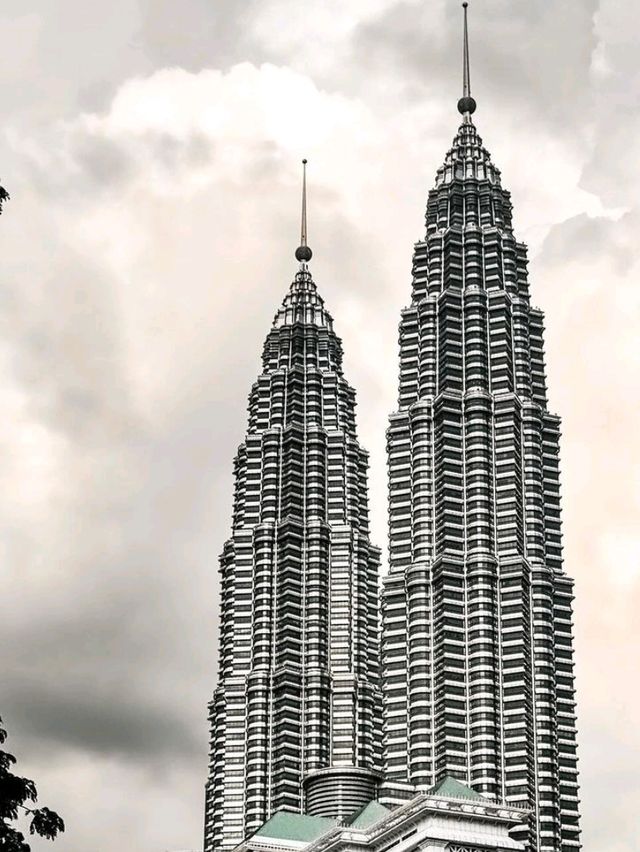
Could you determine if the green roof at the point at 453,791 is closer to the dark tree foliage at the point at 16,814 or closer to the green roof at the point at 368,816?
the green roof at the point at 368,816

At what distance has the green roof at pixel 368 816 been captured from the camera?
18825 cm

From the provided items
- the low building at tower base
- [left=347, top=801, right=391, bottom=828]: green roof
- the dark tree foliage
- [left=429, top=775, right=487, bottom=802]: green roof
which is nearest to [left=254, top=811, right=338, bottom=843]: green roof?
[left=347, top=801, right=391, bottom=828]: green roof

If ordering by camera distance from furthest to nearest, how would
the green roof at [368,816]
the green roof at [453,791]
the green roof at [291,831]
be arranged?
the green roof at [291,831] < the green roof at [368,816] < the green roof at [453,791]

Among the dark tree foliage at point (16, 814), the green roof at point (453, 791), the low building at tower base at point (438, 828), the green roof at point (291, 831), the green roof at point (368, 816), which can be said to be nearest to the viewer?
the dark tree foliage at point (16, 814)

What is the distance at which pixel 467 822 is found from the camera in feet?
565

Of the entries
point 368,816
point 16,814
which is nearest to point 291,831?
point 368,816

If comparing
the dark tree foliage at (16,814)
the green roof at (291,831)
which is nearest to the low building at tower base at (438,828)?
the green roof at (291,831)

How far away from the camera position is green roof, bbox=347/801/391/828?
618 ft

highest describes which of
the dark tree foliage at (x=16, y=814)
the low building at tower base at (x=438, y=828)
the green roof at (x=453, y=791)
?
the green roof at (x=453, y=791)

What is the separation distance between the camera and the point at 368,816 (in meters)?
190

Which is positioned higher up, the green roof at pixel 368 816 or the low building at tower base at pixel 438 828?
the green roof at pixel 368 816

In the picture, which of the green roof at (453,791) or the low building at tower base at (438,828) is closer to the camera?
the low building at tower base at (438,828)

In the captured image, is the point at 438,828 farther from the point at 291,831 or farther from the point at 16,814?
the point at 16,814

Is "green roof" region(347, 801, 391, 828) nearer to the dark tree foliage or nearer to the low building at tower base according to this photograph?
the low building at tower base
